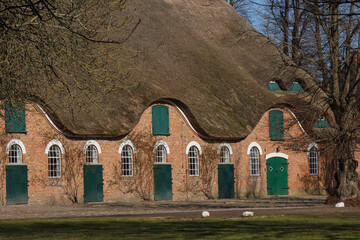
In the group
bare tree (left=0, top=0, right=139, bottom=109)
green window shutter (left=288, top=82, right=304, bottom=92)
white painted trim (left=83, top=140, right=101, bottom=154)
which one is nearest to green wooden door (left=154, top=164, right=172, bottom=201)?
white painted trim (left=83, top=140, right=101, bottom=154)

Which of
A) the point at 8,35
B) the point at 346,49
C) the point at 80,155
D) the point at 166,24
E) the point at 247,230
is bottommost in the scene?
the point at 247,230

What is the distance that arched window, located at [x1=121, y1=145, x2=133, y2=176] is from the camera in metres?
29.3

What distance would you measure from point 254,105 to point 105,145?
30.8 ft

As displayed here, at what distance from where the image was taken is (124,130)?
2805 centimetres

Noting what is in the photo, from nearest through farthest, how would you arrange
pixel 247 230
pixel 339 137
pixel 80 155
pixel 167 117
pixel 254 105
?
A: pixel 247 230 → pixel 339 137 → pixel 80 155 → pixel 167 117 → pixel 254 105

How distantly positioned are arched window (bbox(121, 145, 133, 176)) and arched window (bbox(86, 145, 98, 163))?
1.45 meters

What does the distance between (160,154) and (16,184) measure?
23.9 feet

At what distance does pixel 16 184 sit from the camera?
2594 cm

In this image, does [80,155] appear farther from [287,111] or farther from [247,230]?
[247,230]

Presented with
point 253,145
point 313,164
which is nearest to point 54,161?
point 253,145

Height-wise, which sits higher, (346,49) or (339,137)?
(346,49)

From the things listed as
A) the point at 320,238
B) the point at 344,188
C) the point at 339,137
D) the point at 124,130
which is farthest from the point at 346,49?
the point at 320,238

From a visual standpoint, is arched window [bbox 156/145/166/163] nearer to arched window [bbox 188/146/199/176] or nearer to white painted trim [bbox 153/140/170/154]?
white painted trim [bbox 153/140/170/154]

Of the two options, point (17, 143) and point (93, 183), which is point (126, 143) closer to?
point (93, 183)
